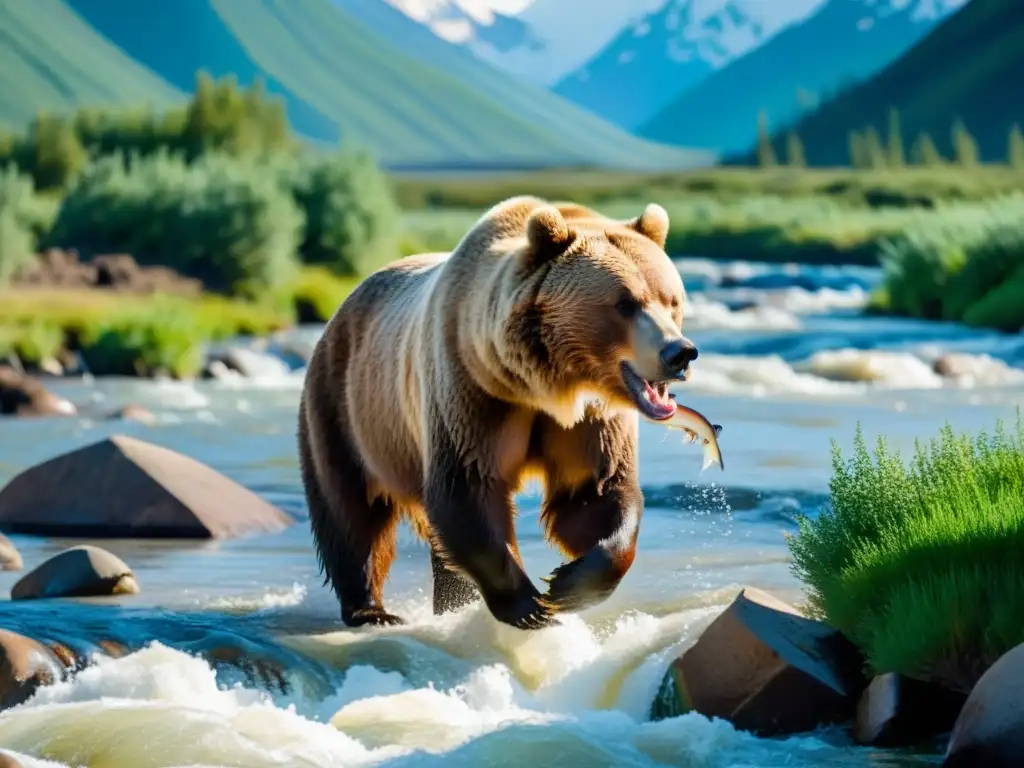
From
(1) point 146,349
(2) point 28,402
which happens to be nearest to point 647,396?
(2) point 28,402

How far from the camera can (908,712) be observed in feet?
20.5

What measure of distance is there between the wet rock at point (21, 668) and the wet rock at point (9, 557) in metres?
2.76

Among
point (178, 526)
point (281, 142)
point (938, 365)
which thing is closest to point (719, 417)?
point (938, 365)

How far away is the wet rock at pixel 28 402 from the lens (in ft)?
61.9

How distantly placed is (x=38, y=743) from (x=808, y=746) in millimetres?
2682

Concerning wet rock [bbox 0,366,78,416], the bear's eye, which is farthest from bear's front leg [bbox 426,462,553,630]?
wet rock [bbox 0,366,78,416]

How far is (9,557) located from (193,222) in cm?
2863

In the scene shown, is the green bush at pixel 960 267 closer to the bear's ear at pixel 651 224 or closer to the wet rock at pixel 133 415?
the wet rock at pixel 133 415

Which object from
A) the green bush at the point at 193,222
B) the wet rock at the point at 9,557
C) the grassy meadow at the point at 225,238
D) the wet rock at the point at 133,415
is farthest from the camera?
the green bush at the point at 193,222

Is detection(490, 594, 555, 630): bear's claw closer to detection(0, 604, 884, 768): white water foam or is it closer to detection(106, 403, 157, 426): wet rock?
detection(0, 604, 884, 768): white water foam

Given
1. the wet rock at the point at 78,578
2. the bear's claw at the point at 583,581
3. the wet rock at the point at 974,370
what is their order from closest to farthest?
the bear's claw at the point at 583,581, the wet rock at the point at 78,578, the wet rock at the point at 974,370

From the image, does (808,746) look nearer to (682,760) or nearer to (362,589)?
(682,760)

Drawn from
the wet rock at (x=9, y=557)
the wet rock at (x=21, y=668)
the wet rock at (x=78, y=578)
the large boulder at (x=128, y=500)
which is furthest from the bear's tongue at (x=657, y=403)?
the large boulder at (x=128, y=500)

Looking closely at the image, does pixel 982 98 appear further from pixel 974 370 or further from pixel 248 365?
pixel 248 365
